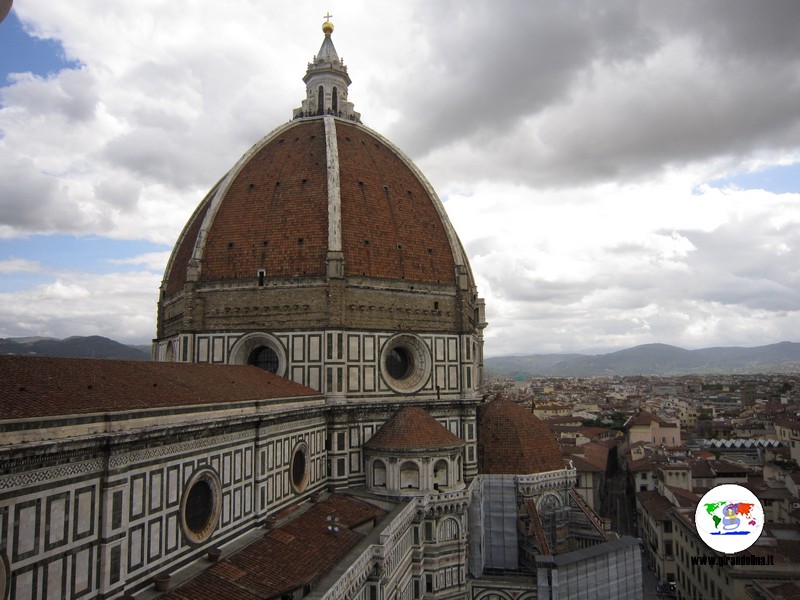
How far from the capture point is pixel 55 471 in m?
10.9

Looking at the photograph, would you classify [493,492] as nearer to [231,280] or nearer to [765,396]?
[231,280]

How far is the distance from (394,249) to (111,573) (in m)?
17.8

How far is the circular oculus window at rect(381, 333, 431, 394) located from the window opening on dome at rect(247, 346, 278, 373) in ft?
14.9

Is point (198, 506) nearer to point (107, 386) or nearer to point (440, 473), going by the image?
point (107, 386)

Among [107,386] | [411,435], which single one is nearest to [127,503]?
[107,386]

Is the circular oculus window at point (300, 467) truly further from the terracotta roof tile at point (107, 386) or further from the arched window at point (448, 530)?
the arched window at point (448, 530)

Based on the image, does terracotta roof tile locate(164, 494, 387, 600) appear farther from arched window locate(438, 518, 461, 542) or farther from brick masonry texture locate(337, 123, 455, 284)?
brick masonry texture locate(337, 123, 455, 284)

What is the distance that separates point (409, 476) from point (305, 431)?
4.31m

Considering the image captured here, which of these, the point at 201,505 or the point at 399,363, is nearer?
the point at 201,505

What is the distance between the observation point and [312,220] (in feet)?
86.5

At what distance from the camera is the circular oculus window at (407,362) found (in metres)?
26.2

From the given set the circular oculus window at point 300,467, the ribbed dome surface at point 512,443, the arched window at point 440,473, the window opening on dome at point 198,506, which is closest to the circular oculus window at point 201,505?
the window opening on dome at point 198,506

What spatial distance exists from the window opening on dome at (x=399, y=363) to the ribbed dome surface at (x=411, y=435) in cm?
283

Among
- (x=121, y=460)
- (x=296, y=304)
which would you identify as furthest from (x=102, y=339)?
(x=121, y=460)
